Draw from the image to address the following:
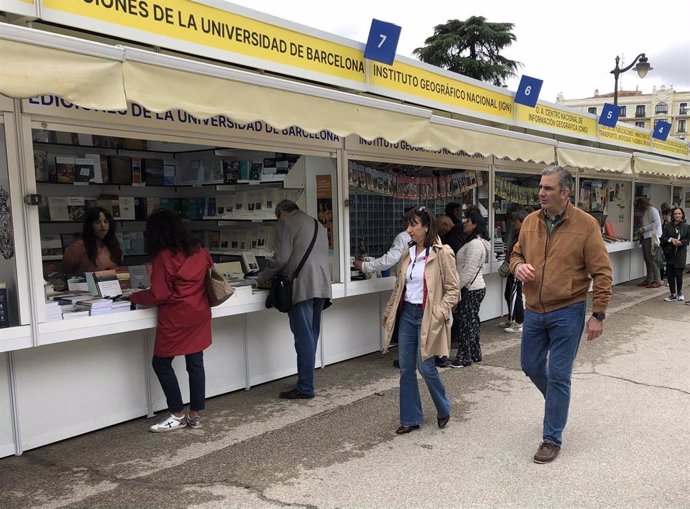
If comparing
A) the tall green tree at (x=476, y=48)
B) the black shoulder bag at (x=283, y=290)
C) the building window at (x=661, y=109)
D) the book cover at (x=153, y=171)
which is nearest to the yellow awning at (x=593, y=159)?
the black shoulder bag at (x=283, y=290)

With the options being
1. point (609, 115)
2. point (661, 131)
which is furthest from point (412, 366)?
point (661, 131)

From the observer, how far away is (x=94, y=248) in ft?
16.6

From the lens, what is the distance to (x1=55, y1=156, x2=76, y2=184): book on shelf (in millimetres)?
5520

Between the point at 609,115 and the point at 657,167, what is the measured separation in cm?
182

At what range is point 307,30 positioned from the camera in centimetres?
534

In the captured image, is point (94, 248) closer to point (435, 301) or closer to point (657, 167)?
point (435, 301)

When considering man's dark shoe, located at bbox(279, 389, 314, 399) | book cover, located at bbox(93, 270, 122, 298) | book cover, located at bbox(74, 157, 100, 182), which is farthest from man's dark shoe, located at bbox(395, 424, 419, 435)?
book cover, located at bbox(74, 157, 100, 182)

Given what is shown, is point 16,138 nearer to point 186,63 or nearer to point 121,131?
point 121,131

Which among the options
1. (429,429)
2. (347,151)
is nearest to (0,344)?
(429,429)

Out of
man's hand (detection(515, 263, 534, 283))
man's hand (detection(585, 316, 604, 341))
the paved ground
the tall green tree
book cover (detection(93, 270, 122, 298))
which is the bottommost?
the paved ground

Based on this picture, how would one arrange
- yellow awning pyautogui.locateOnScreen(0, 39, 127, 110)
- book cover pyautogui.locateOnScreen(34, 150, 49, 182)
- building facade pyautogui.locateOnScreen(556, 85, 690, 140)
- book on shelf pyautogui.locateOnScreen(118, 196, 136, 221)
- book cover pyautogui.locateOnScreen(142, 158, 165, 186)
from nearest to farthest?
yellow awning pyautogui.locateOnScreen(0, 39, 127, 110) < book cover pyautogui.locateOnScreen(34, 150, 49, 182) < book on shelf pyautogui.locateOnScreen(118, 196, 136, 221) < book cover pyautogui.locateOnScreen(142, 158, 165, 186) < building facade pyautogui.locateOnScreen(556, 85, 690, 140)

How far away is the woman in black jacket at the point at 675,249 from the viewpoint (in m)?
9.35

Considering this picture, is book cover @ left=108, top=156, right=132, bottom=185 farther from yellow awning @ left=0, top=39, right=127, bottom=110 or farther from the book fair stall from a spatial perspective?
yellow awning @ left=0, top=39, right=127, bottom=110

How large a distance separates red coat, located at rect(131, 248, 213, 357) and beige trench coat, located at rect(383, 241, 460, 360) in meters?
1.37
